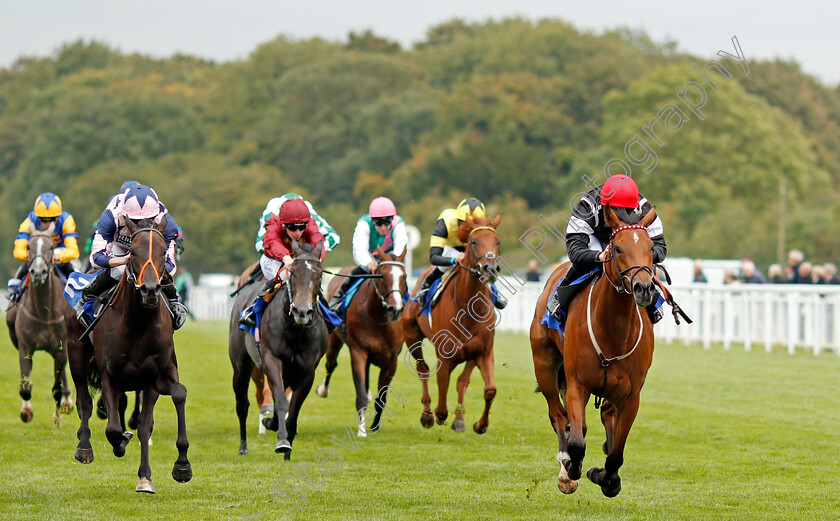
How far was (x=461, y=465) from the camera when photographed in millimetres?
9188

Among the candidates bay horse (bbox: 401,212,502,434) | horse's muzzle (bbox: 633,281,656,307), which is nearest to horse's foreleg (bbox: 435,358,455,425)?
bay horse (bbox: 401,212,502,434)

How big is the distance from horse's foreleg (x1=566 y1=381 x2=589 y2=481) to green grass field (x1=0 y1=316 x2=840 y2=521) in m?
0.35

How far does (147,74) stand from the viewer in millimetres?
92688

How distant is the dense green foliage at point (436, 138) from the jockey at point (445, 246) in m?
32.3

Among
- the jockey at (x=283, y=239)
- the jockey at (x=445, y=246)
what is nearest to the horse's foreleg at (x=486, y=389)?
the jockey at (x=445, y=246)

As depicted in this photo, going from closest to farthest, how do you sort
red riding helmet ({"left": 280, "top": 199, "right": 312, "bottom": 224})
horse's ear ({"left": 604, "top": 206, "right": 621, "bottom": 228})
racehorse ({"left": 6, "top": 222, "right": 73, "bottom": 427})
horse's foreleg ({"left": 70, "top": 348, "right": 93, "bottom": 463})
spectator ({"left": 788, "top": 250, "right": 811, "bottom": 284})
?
horse's ear ({"left": 604, "top": 206, "right": 621, "bottom": 228}) < horse's foreleg ({"left": 70, "top": 348, "right": 93, "bottom": 463}) < red riding helmet ({"left": 280, "top": 199, "right": 312, "bottom": 224}) < racehorse ({"left": 6, "top": 222, "right": 73, "bottom": 427}) < spectator ({"left": 788, "top": 250, "right": 811, "bottom": 284})

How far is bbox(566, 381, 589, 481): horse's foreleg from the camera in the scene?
704cm

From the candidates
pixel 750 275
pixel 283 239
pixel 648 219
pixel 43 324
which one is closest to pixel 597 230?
pixel 648 219

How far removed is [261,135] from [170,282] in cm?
6555

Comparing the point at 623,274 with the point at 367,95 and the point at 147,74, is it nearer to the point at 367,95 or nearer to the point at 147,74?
the point at 367,95

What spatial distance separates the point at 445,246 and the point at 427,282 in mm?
476

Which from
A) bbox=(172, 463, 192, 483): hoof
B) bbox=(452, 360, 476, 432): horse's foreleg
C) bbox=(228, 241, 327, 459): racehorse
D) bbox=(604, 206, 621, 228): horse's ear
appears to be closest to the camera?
bbox=(604, 206, 621, 228): horse's ear

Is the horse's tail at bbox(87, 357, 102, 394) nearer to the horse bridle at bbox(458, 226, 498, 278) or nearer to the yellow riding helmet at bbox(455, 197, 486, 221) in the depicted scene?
the horse bridle at bbox(458, 226, 498, 278)

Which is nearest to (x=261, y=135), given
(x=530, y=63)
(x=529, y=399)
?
(x=530, y=63)
